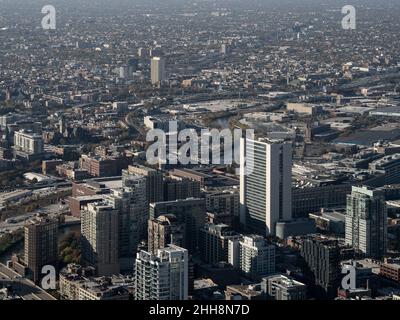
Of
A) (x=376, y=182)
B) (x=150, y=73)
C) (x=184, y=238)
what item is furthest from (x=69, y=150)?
(x=150, y=73)

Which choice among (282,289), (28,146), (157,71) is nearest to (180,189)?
(282,289)

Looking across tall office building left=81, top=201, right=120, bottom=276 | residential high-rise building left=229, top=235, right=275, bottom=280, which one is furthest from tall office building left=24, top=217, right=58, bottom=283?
residential high-rise building left=229, top=235, right=275, bottom=280

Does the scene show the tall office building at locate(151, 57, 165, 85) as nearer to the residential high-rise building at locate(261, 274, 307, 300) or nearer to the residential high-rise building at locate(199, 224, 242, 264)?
the residential high-rise building at locate(199, 224, 242, 264)

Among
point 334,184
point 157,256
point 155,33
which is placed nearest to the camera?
point 157,256

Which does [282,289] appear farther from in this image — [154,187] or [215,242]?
[154,187]

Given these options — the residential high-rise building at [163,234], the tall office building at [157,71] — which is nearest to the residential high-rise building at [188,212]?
the residential high-rise building at [163,234]
